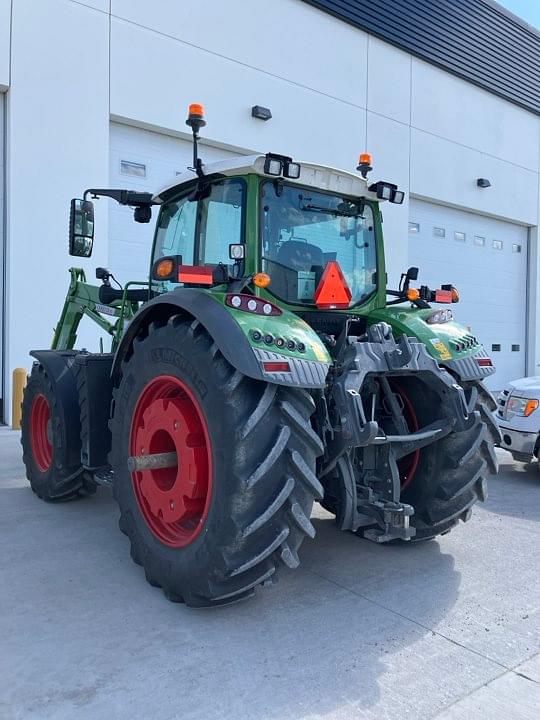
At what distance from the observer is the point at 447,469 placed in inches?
157

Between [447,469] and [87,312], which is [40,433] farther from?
[447,469]

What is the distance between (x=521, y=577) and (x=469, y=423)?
104 centimetres

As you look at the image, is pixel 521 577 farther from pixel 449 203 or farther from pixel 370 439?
pixel 449 203

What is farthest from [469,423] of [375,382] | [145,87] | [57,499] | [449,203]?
[449,203]

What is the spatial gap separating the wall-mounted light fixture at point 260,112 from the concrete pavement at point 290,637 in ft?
28.2

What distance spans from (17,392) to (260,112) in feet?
20.6

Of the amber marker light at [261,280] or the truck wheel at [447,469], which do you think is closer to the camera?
the amber marker light at [261,280]

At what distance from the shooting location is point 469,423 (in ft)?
12.1

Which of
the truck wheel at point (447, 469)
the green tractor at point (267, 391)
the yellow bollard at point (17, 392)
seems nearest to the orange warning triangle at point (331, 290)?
the green tractor at point (267, 391)

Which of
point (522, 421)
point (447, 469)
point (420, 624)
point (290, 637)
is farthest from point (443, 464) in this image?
point (522, 421)

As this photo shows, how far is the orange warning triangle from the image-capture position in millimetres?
3895

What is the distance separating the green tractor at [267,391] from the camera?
9.86 ft

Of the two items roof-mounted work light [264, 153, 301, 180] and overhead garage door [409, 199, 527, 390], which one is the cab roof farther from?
overhead garage door [409, 199, 527, 390]

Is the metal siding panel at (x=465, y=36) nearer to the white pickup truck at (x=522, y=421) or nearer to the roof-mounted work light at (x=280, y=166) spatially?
the white pickup truck at (x=522, y=421)
